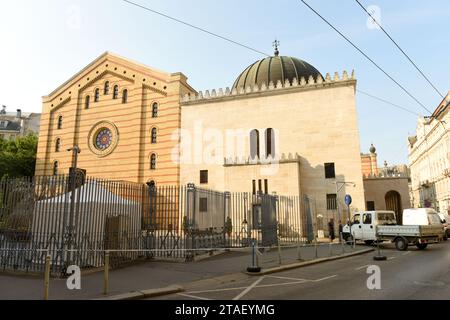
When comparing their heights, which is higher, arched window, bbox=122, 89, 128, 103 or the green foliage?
arched window, bbox=122, 89, 128, 103

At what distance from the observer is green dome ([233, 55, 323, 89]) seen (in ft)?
113

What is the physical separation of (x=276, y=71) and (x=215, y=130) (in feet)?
32.6

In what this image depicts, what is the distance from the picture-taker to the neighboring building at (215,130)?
2828 centimetres

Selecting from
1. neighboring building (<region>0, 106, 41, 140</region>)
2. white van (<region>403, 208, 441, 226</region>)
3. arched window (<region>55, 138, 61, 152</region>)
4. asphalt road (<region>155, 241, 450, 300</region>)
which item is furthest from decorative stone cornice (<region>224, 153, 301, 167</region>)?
neighboring building (<region>0, 106, 41, 140</region>)

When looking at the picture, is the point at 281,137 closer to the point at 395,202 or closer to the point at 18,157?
the point at 395,202

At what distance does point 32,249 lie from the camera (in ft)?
33.8

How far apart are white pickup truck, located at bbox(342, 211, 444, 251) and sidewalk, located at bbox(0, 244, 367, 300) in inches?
292

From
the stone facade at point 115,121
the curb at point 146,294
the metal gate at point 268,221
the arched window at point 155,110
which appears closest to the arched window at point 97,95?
the stone facade at point 115,121

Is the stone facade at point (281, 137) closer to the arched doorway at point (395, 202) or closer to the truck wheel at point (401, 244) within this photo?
the truck wheel at point (401, 244)

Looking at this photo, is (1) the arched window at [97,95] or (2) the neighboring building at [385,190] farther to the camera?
(1) the arched window at [97,95]

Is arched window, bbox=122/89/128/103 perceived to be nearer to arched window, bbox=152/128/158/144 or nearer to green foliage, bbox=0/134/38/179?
arched window, bbox=152/128/158/144
